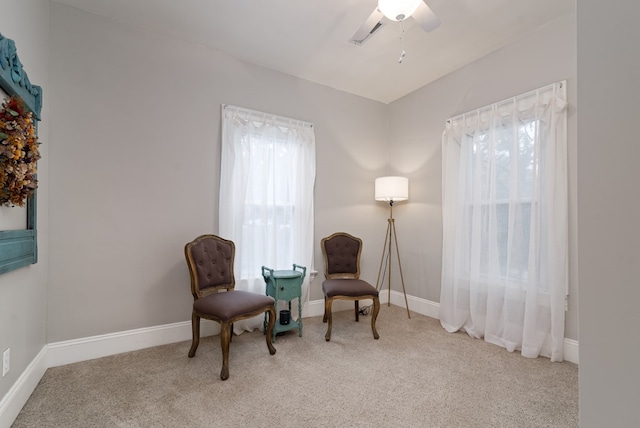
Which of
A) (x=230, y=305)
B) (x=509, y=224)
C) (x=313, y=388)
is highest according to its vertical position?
(x=509, y=224)

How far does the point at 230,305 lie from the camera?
7.33 feet

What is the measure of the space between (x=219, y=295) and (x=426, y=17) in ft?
8.50

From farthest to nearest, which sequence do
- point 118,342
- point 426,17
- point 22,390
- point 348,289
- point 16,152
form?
point 348,289 → point 118,342 → point 426,17 → point 22,390 → point 16,152

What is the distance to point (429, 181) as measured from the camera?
3.64 metres

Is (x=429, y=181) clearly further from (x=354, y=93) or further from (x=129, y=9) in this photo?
(x=129, y=9)

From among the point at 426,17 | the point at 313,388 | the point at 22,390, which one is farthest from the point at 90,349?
the point at 426,17

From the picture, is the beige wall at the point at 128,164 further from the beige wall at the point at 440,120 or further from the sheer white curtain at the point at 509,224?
the sheer white curtain at the point at 509,224

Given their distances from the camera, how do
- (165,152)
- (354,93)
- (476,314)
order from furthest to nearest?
(354,93)
(476,314)
(165,152)

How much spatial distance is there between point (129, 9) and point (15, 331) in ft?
8.07

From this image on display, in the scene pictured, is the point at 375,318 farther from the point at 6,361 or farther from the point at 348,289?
the point at 6,361

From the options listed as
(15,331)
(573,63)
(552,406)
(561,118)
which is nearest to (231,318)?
(15,331)

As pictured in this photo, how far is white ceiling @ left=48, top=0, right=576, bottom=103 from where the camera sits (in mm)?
2365

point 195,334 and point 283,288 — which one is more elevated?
point 283,288

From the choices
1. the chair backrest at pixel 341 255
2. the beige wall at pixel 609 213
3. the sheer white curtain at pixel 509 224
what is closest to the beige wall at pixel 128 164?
the chair backrest at pixel 341 255
